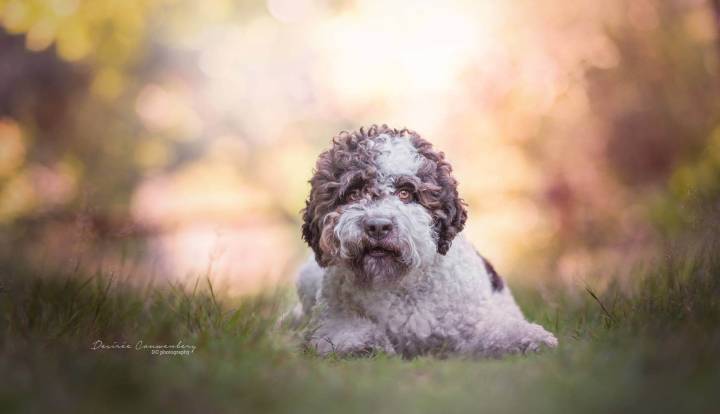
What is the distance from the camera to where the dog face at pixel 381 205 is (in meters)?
4.32

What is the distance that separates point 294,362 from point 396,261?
83 cm

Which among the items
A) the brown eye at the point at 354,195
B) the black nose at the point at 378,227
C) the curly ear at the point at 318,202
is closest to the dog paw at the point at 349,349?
the curly ear at the point at 318,202

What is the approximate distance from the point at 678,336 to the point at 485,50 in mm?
7908

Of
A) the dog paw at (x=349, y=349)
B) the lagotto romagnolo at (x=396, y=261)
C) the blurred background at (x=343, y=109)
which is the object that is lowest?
the dog paw at (x=349, y=349)

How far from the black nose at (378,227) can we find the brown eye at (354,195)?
28cm

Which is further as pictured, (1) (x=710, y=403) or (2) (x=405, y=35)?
(2) (x=405, y=35)

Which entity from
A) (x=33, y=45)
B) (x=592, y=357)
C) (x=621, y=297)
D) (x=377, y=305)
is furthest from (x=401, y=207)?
(x=33, y=45)

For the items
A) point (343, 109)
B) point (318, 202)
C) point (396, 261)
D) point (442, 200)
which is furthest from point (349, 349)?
point (343, 109)

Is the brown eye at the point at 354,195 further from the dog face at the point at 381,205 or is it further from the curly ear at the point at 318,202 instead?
the curly ear at the point at 318,202

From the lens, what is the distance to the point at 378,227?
4273 mm

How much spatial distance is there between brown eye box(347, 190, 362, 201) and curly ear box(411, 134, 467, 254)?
354 mm

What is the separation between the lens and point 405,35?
11.3 metres

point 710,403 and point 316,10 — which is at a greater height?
point 316,10

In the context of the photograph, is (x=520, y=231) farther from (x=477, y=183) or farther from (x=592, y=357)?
(x=592, y=357)
